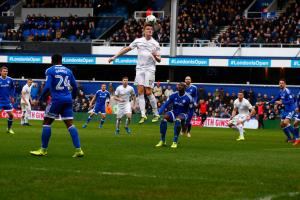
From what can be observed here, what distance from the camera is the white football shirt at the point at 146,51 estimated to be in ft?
61.6

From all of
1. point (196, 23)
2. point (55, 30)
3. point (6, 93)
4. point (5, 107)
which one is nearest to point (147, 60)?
point (6, 93)

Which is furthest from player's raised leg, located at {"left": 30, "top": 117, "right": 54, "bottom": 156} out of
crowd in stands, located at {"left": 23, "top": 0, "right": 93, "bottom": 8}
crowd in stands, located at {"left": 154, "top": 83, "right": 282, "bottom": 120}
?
crowd in stands, located at {"left": 23, "top": 0, "right": 93, "bottom": 8}

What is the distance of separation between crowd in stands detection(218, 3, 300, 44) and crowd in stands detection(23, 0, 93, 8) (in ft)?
51.9

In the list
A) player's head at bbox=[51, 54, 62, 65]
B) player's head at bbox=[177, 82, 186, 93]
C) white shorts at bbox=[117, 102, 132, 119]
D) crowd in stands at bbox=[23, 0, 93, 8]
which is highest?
crowd in stands at bbox=[23, 0, 93, 8]

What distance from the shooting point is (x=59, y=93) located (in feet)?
50.1

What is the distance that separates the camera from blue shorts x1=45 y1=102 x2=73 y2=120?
A: 15242 millimetres

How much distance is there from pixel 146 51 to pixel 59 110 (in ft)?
14.1

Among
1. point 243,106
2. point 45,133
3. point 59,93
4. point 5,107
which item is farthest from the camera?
point 243,106

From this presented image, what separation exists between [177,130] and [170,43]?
31623mm

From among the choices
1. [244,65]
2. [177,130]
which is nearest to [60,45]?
[244,65]

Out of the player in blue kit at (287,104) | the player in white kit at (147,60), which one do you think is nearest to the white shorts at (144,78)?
the player in white kit at (147,60)

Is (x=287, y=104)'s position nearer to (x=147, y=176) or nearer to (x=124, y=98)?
(x=124, y=98)

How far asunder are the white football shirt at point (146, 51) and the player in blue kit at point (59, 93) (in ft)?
12.7

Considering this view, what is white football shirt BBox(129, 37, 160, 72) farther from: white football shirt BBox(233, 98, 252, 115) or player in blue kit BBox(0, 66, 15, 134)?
white football shirt BBox(233, 98, 252, 115)
